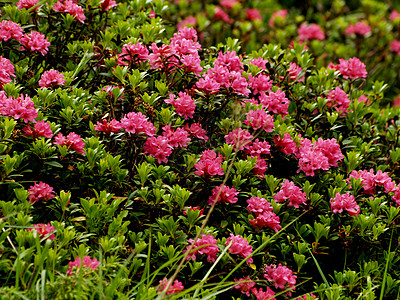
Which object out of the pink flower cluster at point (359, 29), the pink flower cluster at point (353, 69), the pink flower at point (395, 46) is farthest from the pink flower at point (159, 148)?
the pink flower at point (395, 46)

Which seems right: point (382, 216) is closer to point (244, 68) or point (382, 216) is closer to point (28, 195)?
point (244, 68)

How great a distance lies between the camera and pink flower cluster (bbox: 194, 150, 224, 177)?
118 inches

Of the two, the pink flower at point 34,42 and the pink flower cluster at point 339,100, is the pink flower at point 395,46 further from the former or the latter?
the pink flower at point 34,42

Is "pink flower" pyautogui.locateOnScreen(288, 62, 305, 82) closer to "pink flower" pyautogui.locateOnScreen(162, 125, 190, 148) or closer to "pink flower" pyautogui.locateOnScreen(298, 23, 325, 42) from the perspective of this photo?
"pink flower" pyautogui.locateOnScreen(162, 125, 190, 148)

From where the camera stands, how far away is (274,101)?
3.43 meters

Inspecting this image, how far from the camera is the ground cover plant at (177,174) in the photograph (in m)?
2.65

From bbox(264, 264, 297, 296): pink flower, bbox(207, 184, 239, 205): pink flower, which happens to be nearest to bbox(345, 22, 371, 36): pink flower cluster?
bbox(207, 184, 239, 205): pink flower

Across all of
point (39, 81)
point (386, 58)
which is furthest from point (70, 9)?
point (386, 58)

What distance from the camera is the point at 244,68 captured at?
144 inches

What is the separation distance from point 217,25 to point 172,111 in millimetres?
3069

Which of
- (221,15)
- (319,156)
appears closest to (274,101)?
(319,156)

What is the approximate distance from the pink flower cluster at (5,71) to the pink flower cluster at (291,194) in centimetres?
189

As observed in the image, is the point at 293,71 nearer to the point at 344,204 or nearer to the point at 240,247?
the point at 344,204

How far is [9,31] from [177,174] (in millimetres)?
1515
